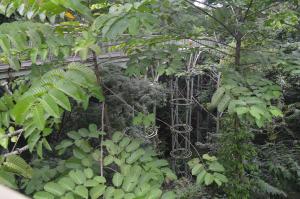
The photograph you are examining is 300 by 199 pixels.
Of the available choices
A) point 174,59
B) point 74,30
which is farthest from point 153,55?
point 74,30

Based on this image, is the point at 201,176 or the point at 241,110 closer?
the point at 241,110

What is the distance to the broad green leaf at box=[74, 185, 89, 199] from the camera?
4.78 ft

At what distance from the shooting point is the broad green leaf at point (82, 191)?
1.46 meters

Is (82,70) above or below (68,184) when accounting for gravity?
above

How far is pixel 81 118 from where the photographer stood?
2.97m

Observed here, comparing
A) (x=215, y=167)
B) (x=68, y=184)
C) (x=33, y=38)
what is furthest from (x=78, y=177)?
(x=215, y=167)

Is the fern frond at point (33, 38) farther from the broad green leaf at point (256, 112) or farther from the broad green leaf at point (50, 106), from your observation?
the broad green leaf at point (256, 112)

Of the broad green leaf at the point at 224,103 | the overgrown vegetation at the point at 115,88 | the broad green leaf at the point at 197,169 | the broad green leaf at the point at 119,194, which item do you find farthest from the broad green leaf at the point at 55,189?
the broad green leaf at the point at 224,103

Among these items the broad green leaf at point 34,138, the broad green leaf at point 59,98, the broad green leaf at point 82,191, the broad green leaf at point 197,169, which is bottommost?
the broad green leaf at point 197,169

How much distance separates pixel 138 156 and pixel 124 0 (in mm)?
950

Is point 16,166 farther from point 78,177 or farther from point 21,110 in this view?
point 21,110

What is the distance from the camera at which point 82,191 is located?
1.49 meters

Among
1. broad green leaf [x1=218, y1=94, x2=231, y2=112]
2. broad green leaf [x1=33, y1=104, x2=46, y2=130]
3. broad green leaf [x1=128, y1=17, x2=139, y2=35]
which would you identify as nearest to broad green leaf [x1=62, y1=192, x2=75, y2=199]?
broad green leaf [x1=33, y1=104, x2=46, y2=130]

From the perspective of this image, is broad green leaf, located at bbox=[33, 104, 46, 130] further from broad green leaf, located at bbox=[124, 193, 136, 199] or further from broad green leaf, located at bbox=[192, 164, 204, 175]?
broad green leaf, located at bbox=[192, 164, 204, 175]
